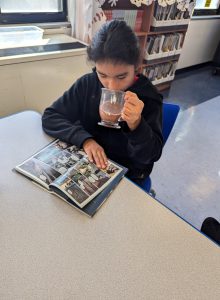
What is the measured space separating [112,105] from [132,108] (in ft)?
0.44

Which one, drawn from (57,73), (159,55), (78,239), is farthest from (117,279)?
(159,55)

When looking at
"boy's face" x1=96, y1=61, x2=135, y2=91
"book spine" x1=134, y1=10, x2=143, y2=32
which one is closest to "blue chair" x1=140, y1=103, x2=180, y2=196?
"boy's face" x1=96, y1=61, x2=135, y2=91

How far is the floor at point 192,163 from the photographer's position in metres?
1.67

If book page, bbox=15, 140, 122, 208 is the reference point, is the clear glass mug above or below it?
above

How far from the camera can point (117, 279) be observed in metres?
0.52

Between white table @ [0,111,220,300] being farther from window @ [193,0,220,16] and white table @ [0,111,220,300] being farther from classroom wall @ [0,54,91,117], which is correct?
window @ [193,0,220,16]

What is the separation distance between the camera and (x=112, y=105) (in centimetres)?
82

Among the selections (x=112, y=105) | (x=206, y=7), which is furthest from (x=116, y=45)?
(x=206, y=7)

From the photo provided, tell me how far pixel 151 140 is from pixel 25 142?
1.65 feet

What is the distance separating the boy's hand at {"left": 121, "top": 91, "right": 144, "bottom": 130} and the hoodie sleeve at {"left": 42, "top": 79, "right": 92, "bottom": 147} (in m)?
0.23

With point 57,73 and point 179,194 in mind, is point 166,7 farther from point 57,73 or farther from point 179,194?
point 179,194

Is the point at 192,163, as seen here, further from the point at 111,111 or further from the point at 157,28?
the point at 157,28

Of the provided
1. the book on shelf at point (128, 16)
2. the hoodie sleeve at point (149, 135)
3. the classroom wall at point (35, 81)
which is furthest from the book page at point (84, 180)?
the book on shelf at point (128, 16)

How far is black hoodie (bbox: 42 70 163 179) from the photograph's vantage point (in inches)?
34.0
